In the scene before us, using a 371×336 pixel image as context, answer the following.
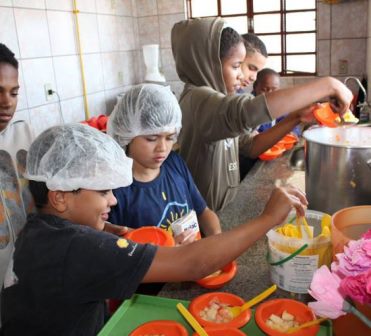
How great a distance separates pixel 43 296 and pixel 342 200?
66 centimetres

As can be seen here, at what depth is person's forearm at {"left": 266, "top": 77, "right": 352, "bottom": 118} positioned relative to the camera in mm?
976

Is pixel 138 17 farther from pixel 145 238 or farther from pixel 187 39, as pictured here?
pixel 145 238

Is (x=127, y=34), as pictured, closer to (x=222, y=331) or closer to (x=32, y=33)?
(x=32, y=33)

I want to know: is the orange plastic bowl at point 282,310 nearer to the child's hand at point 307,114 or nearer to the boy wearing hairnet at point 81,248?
the boy wearing hairnet at point 81,248

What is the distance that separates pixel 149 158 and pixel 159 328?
53cm

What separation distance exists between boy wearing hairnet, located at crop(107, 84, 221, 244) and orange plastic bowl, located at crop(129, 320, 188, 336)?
0.41 meters

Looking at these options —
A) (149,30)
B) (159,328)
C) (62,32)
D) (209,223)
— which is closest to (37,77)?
(62,32)

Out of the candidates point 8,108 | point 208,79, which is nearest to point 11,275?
point 8,108

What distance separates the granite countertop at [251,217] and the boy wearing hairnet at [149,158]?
0.10 metres

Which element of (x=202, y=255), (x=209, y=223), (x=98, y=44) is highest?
(x=98, y=44)

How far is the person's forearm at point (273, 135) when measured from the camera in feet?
4.40

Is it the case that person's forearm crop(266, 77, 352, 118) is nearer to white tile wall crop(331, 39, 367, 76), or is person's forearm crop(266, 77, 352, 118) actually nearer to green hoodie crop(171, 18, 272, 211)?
green hoodie crop(171, 18, 272, 211)

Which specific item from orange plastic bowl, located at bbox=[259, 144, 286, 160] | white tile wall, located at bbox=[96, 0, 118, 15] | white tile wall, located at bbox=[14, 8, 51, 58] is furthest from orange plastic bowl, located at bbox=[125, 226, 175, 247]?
white tile wall, located at bbox=[96, 0, 118, 15]

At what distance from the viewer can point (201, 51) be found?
1.28 metres
